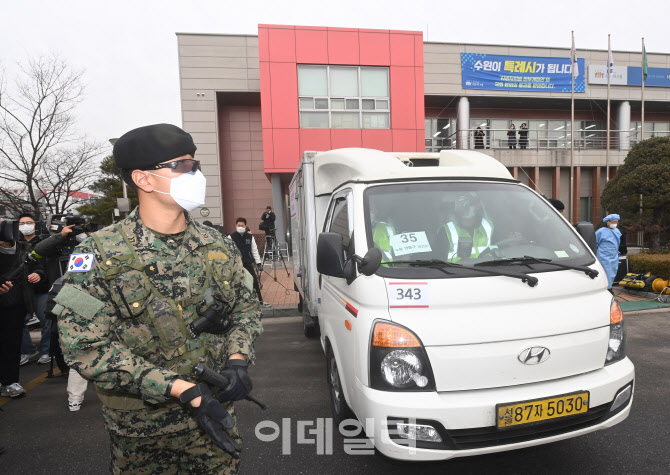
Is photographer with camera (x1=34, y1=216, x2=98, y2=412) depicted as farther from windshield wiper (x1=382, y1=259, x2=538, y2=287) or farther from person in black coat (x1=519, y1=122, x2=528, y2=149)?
person in black coat (x1=519, y1=122, x2=528, y2=149)

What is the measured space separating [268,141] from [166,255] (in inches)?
559

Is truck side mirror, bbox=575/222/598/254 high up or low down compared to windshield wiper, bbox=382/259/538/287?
up

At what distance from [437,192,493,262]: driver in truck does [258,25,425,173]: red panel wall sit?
13.0 metres

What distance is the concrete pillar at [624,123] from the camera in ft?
70.6

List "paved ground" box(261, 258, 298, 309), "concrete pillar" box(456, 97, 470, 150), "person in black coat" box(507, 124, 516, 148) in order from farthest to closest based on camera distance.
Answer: "person in black coat" box(507, 124, 516, 148) < "concrete pillar" box(456, 97, 470, 150) < "paved ground" box(261, 258, 298, 309)

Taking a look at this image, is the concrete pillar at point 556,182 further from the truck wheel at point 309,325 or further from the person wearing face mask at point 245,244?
the truck wheel at point 309,325

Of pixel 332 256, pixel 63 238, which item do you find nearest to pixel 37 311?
pixel 63 238

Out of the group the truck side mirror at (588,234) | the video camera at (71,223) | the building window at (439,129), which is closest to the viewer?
the truck side mirror at (588,234)

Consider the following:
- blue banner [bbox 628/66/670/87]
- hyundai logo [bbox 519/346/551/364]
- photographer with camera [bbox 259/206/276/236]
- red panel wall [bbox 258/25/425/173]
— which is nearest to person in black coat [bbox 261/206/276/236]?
photographer with camera [bbox 259/206/276/236]

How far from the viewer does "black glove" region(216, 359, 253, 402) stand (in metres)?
1.50

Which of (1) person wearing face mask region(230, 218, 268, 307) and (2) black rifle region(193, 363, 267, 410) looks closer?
(2) black rifle region(193, 363, 267, 410)

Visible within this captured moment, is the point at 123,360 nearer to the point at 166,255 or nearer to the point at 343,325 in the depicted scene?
the point at 166,255

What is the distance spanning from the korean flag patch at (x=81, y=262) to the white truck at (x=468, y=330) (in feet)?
4.42

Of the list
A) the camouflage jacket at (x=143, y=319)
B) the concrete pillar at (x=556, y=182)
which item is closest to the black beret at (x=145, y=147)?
the camouflage jacket at (x=143, y=319)
